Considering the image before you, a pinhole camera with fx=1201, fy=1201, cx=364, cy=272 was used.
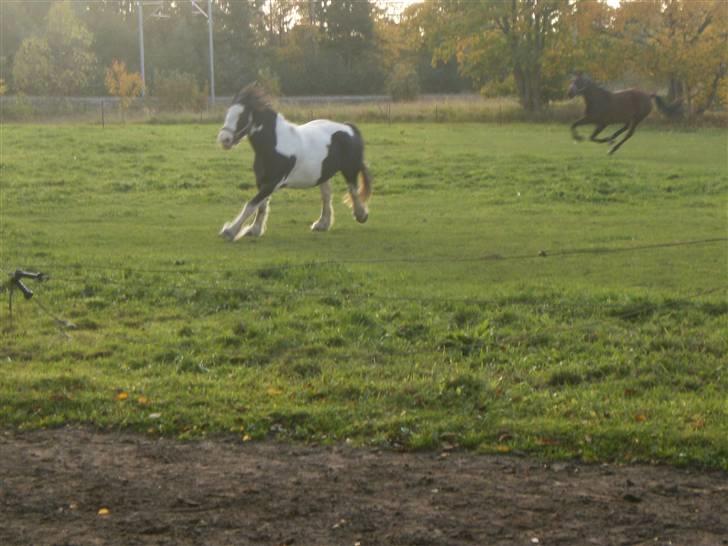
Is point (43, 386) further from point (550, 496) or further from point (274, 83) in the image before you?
point (274, 83)

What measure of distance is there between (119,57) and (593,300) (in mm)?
38539

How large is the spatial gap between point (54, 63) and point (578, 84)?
42222mm

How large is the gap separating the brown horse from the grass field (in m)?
3.17

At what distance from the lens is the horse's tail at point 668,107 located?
5496 millimetres

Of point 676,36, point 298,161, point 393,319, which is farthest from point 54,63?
point 676,36

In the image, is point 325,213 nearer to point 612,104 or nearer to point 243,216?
point 243,216

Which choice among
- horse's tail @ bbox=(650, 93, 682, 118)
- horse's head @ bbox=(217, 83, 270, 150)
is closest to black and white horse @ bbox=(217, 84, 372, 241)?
horse's head @ bbox=(217, 83, 270, 150)

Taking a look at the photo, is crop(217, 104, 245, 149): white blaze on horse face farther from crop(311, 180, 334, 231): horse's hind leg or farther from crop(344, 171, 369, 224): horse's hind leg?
crop(344, 171, 369, 224): horse's hind leg

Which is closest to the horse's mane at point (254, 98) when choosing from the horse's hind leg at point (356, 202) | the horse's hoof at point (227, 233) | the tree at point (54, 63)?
the horse's hoof at point (227, 233)

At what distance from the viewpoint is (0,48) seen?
58.7m

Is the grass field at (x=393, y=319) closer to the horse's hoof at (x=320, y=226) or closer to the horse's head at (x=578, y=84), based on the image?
the horse's hoof at (x=320, y=226)

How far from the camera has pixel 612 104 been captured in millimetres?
5301

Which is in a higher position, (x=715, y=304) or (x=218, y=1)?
(x=218, y=1)

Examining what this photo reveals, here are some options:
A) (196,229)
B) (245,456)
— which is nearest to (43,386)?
(245,456)
